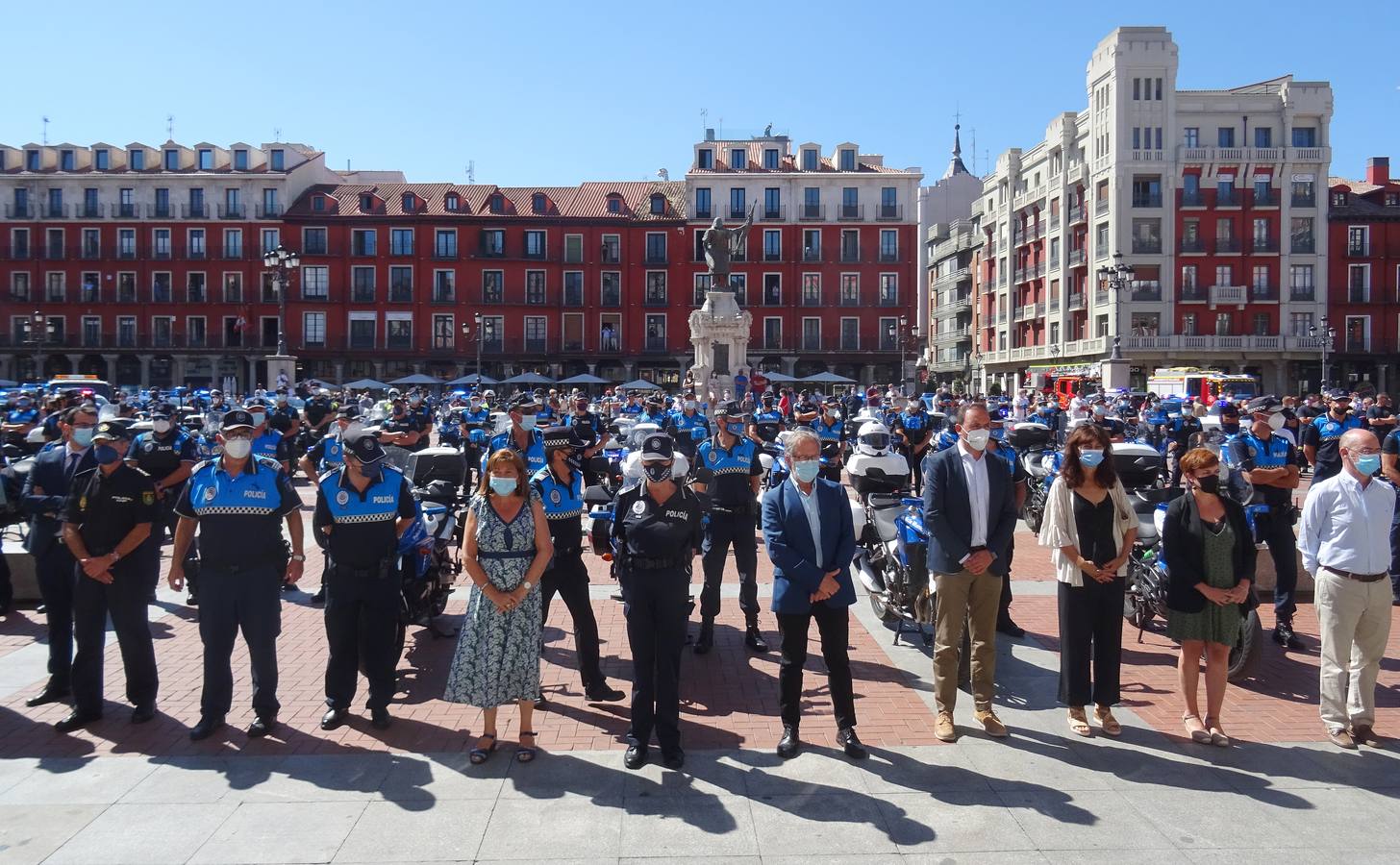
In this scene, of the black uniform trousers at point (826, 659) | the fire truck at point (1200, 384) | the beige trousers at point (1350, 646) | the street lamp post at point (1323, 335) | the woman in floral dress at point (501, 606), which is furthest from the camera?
the street lamp post at point (1323, 335)

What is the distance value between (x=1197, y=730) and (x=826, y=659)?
7.45 feet

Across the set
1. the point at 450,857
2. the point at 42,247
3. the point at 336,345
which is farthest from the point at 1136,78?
the point at 42,247

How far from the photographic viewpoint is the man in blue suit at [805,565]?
18.7 feet

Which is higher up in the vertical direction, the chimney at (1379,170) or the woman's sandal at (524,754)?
the chimney at (1379,170)

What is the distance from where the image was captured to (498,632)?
5.71 meters

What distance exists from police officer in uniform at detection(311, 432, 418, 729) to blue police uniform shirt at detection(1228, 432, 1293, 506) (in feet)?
21.9

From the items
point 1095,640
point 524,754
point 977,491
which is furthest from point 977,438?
point 524,754

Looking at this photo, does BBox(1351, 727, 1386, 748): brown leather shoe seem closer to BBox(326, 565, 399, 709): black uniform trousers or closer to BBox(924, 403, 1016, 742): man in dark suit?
BBox(924, 403, 1016, 742): man in dark suit

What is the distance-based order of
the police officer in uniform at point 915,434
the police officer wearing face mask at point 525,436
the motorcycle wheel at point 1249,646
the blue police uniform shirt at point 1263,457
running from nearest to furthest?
1. the motorcycle wheel at point 1249,646
2. the blue police uniform shirt at point 1263,457
3. the police officer wearing face mask at point 525,436
4. the police officer in uniform at point 915,434

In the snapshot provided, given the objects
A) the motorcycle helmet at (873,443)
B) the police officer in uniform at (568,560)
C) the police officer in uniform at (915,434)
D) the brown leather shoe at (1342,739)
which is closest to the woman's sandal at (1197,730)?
the brown leather shoe at (1342,739)

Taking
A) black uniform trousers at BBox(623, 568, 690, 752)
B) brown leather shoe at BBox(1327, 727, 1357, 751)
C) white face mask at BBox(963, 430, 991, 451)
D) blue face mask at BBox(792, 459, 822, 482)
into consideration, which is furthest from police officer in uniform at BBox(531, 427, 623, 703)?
brown leather shoe at BBox(1327, 727, 1357, 751)

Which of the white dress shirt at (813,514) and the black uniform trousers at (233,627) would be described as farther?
the black uniform trousers at (233,627)

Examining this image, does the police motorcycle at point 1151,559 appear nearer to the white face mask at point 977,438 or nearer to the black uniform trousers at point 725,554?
the white face mask at point 977,438

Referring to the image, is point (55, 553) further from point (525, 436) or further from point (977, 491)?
point (977, 491)
